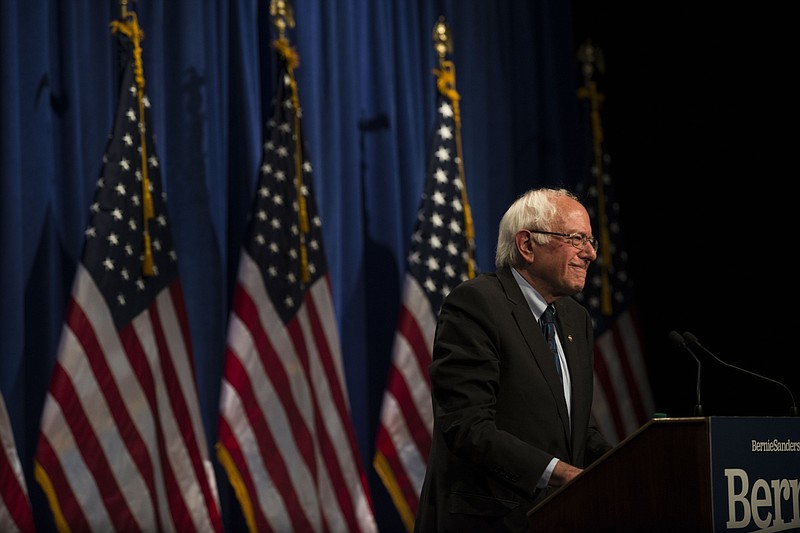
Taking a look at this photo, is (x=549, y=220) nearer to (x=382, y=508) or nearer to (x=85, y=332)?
(x=85, y=332)

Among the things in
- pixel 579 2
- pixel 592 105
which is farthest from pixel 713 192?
pixel 579 2

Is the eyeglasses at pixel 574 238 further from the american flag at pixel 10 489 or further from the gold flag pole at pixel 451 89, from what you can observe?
the gold flag pole at pixel 451 89

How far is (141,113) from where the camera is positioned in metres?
5.30

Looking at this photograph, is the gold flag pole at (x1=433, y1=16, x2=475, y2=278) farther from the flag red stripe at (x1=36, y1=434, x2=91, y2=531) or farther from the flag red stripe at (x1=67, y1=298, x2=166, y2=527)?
the flag red stripe at (x1=36, y1=434, x2=91, y2=531)

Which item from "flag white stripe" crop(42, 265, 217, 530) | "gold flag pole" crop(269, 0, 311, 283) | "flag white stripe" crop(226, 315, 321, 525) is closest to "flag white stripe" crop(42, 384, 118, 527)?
"flag white stripe" crop(42, 265, 217, 530)

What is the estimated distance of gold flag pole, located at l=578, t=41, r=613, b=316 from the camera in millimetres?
6895

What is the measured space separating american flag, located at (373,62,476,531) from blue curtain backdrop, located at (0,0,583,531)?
380mm

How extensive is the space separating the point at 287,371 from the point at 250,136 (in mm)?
1401

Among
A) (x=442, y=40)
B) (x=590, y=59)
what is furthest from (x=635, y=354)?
(x=442, y=40)

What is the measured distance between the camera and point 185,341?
5.33 metres

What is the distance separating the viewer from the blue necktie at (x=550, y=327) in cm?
294

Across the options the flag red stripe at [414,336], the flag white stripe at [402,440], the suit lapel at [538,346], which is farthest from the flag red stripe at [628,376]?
the suit lapel at [538,346]

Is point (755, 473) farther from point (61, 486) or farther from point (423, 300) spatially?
point (423, 300)

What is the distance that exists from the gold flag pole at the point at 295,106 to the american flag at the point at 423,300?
67cm
